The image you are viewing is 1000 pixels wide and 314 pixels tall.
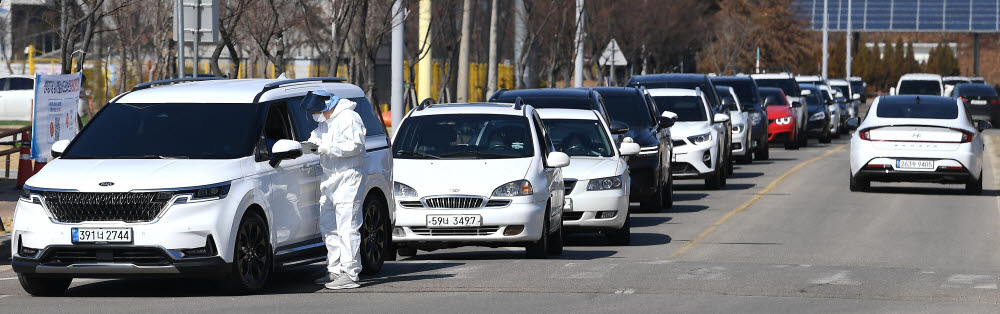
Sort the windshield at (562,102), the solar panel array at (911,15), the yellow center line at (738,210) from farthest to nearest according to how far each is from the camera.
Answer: the solar panel array at (911,15), the windshield at (562,102), the yellow center line at (738,210)

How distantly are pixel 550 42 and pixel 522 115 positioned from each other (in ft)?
111

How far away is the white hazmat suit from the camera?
1159 cm

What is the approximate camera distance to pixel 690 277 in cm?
1277

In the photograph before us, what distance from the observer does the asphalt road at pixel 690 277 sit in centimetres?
1098

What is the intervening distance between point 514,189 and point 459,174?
0.49 meters

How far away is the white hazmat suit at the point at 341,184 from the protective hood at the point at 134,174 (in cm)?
74

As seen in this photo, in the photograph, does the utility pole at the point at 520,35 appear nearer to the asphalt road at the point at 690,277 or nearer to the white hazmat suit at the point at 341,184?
the asphalt road at the point at 690,277

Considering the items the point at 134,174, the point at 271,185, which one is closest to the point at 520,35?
the point at 271,185

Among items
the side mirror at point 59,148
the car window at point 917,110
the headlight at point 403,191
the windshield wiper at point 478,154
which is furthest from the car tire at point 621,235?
the car window at point 917,110

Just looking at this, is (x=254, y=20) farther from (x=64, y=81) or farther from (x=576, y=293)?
(x=576, y=293)

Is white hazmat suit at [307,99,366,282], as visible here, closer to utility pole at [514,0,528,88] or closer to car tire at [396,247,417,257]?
car tire at [396,247,417,257]

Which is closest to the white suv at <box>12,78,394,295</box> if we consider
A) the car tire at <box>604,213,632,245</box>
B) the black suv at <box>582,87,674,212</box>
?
the car tire at <box>604,213,632,245</box>

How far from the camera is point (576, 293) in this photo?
1161cm

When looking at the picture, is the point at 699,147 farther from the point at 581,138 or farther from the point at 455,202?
the point at 455,202
